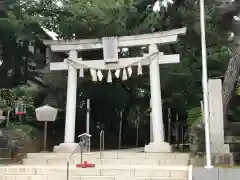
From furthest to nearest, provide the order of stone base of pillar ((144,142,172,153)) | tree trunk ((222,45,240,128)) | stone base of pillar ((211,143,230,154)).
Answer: stone base of pillar ((144,142,172,153)), tree trunk ((222,45,240,128)), stone base of pillar ((211,143,230,154))

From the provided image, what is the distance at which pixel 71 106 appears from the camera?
655 inches

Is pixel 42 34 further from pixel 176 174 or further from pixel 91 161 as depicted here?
pixel 176 174

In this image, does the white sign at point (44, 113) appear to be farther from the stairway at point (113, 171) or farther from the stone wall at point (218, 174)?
the stone wall at point (218, 174)

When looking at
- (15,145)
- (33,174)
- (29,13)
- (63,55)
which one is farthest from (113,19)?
(33,174)

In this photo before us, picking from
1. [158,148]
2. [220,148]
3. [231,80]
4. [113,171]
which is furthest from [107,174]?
[231,80]

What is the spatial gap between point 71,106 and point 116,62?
9.22ft

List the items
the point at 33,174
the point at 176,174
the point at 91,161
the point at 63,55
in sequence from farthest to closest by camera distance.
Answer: the point at 63,55
the point at 91,161
the point at 33,174
the point at 176,174

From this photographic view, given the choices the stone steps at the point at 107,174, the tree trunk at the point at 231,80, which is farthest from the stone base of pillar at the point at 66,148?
the tree trunk at the point at 231,80

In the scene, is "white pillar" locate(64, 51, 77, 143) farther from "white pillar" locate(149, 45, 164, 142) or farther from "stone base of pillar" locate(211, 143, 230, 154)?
"stone base of pillar" locate(211, 143, 230, 154)

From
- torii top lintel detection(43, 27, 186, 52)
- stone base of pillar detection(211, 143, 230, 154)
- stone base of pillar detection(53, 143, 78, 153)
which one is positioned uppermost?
torii top lintel detection(43, 27, 186, 52)

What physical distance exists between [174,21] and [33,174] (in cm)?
1299

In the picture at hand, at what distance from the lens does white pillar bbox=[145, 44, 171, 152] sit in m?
15.1

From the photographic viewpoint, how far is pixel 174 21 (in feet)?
69.1

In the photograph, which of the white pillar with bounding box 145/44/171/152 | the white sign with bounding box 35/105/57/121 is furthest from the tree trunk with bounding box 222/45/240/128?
the white sign with bounding box 35/105/57/121
